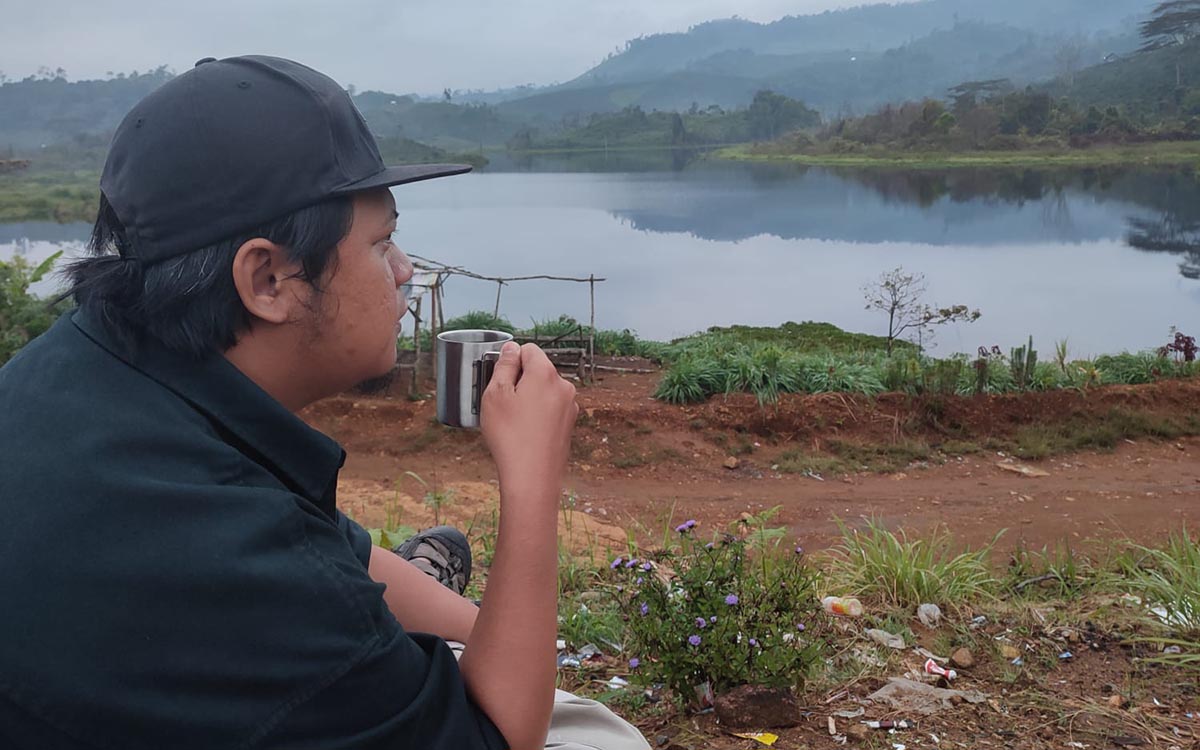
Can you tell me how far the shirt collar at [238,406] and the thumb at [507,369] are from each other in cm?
26

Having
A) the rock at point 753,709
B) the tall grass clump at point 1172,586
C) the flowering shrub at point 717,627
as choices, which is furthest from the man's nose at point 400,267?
the tall grass clump at point 1172,586

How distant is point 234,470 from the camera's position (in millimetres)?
996

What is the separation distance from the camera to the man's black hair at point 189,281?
1.05 metres

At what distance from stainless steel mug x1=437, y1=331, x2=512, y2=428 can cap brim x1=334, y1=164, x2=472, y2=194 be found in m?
0.28

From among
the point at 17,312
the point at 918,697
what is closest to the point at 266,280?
the point at 918,697

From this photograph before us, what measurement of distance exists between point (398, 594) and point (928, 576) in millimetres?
2268

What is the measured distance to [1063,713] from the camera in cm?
231

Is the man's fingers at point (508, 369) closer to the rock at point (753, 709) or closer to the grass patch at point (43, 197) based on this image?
the rock at point (753, 709)

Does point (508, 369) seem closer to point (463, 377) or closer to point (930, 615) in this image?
point (463, 377)

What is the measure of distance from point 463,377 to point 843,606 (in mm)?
2129

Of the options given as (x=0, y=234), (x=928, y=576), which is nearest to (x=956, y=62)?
(x=0, y=234)

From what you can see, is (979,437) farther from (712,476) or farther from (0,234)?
(0,234)

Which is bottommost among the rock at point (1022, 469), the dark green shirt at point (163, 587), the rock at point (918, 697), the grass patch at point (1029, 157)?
the rock at point (1022, 469)

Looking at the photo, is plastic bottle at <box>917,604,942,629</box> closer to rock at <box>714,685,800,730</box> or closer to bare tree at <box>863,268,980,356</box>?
rock at <box>714,685,800,730</box>
